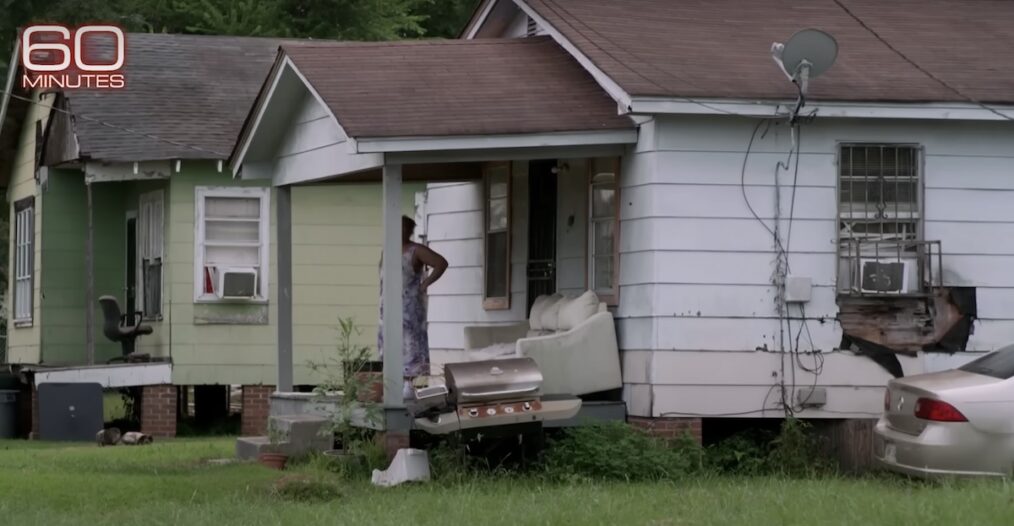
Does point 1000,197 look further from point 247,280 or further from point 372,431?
point 247,280

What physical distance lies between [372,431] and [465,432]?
0.92 meters

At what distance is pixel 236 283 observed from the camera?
76.1 ft

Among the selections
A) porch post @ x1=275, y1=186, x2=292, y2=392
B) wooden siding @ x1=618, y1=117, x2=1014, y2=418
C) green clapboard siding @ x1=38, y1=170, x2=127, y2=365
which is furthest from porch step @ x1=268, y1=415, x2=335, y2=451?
green clapboard siding @ x1=38, y1=170, x2=127, y2=365

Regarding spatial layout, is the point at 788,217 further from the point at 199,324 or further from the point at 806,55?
the point at 199,324

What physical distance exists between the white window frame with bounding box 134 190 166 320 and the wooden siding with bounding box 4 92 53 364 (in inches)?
58.5

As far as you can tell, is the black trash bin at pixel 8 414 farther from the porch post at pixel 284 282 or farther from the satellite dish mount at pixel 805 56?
the satellite dish mount at pixel 805 56

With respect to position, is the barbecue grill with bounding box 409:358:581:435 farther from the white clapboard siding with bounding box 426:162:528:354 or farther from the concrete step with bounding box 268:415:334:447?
the white clapboard siding with bounding box 426:162:528:354

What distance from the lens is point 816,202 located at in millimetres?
15117

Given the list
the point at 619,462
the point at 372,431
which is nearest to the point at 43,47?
the point at 372,431

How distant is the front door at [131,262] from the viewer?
25078mm

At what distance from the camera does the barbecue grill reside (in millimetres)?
13844

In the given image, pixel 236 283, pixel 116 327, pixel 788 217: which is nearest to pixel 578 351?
pixel 788 217

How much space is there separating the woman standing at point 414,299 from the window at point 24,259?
1147cm

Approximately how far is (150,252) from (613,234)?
10.4 metres
